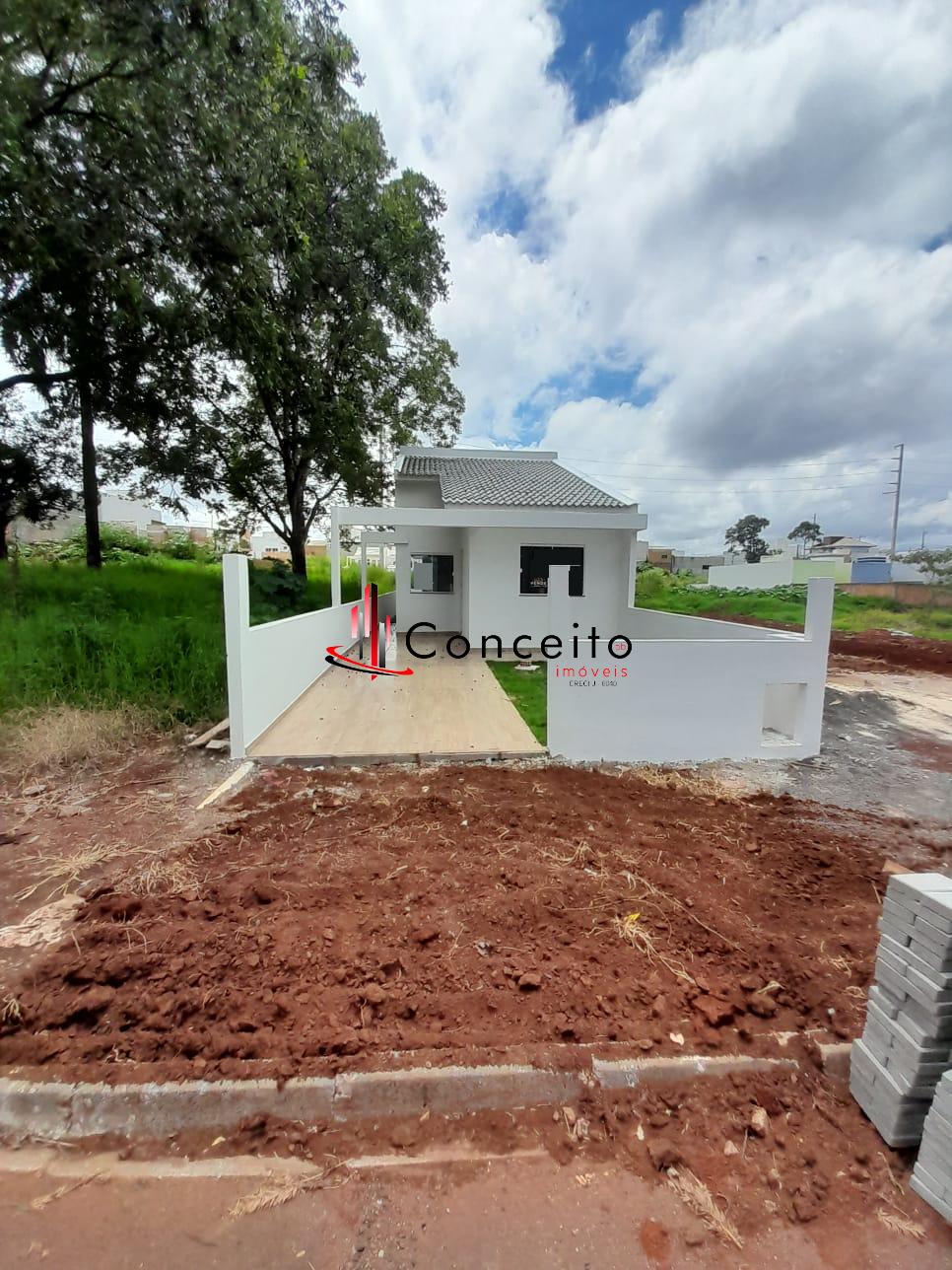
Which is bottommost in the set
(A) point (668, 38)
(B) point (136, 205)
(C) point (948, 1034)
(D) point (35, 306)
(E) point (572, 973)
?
(E) point (572, 973)

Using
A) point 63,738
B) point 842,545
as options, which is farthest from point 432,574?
point 842,545

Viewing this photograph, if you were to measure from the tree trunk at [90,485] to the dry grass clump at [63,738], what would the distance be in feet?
23.4

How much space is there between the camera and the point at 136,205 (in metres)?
6.43

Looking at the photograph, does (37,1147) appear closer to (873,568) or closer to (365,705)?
(365,705)

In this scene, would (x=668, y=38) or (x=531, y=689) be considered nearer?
(x=668, y=38)

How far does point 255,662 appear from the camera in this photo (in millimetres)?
5297

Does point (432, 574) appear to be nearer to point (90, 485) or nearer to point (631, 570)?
point (631, 570)

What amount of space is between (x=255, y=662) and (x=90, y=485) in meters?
8.48

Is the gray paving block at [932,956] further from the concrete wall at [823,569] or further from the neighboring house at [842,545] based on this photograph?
the neighboring house at [842,545]

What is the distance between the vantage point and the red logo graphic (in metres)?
9.33

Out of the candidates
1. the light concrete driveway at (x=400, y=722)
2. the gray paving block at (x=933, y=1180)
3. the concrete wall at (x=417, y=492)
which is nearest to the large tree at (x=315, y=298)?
the concrete wall at (x=417, y=492)

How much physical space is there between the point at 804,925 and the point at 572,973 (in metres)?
1.37

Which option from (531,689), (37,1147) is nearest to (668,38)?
(531,689)

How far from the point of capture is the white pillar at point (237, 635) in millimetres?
4727
